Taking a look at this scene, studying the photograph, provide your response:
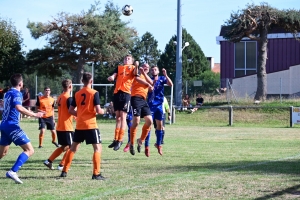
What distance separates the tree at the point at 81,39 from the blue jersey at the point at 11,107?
113 ft

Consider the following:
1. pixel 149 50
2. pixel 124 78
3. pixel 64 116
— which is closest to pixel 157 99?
pixel 124 78

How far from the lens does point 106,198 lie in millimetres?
8188

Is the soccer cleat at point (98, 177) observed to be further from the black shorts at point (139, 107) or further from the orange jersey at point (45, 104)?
the orange jersey at point (45, 104)

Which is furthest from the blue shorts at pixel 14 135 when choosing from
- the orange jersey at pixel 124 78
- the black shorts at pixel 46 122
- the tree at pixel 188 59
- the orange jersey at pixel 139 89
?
the tree at pixel 188 59

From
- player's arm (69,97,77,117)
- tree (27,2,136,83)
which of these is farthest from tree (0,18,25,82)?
player's arm (69,97,77,117)

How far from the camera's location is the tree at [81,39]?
4519cm

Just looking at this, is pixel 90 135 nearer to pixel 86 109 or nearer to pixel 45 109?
pixel 86 109

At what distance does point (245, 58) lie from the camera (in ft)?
168

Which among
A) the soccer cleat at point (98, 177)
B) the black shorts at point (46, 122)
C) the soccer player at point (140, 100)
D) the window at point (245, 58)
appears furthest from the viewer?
the window at point (245, 58)

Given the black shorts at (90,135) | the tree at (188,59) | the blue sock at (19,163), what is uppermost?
the tree at (188,59)

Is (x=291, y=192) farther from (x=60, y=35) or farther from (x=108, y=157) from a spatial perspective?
(x=60, y=35)

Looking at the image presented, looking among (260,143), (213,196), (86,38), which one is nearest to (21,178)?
(213,196)

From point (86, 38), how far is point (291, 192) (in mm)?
37867

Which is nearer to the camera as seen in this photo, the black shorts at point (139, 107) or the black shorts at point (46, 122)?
the black shorts at point (139, 107)
